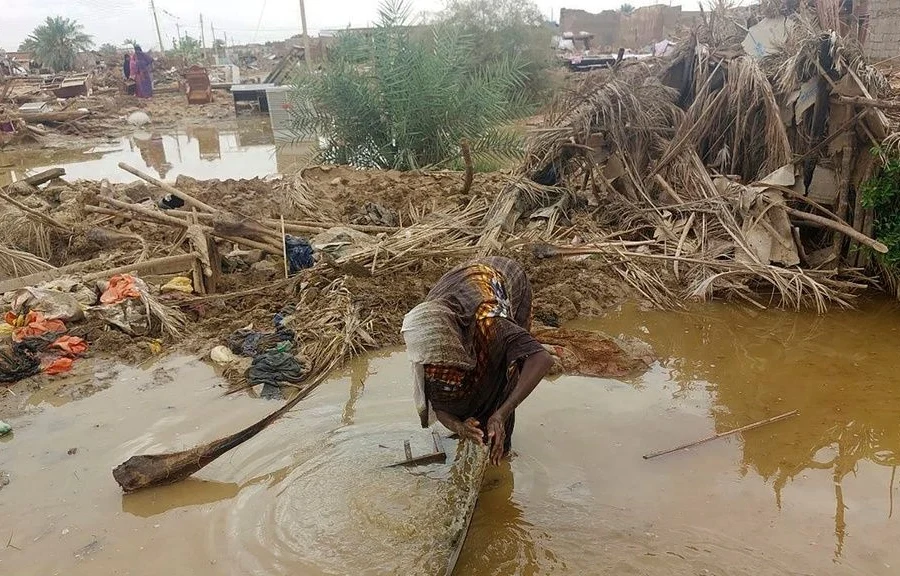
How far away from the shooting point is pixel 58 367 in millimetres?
4633

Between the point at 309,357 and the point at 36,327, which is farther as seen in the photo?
the point at 36,327

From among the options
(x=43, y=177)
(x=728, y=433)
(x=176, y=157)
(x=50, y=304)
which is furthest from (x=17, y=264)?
(x=176, y=157)

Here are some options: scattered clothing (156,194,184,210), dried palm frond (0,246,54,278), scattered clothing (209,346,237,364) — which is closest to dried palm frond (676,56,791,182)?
scattered clothing (209,346,237,364)

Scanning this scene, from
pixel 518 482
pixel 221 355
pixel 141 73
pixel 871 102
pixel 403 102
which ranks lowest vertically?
pixel 518 482

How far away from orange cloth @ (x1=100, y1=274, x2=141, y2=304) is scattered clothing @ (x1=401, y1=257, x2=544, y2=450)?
11.5 feet

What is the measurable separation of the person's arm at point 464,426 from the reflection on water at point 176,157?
9374 millimetres

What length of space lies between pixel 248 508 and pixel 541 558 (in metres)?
1.51

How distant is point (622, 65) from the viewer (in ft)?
26.1

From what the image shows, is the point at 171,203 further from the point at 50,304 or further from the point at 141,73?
the point at 141,73

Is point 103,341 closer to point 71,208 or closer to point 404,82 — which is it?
point 71,208

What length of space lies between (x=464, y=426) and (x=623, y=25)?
29.7 m

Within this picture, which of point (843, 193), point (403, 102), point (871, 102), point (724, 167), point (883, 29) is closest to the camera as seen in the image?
point (871, 102)

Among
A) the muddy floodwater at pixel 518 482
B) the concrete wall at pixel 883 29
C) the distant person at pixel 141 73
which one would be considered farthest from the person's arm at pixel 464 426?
the distant person at pixel 141 73

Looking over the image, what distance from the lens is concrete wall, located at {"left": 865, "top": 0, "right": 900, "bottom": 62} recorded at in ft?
27.6
